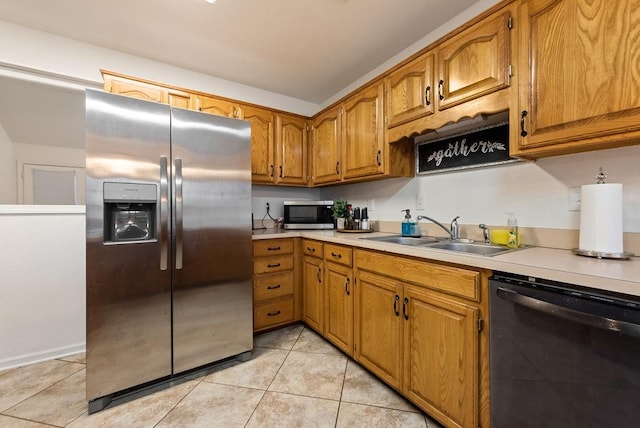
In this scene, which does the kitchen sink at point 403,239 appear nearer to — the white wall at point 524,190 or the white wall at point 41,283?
the white wall at point 524,190

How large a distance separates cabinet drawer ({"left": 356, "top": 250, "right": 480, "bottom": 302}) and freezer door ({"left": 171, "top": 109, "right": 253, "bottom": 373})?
36.7 inches

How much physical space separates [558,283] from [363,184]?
193cm

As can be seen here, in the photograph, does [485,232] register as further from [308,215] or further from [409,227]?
[308,215]

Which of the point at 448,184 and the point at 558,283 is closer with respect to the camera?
the point at 558,283

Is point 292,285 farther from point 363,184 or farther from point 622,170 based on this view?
point 622,170

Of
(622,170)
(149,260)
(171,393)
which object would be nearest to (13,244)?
(149,260)

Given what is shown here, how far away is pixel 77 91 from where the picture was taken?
6.91ft

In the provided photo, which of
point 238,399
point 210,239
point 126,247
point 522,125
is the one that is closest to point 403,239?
point 522,125

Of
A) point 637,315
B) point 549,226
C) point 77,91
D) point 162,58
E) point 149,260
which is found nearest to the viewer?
point 637,315

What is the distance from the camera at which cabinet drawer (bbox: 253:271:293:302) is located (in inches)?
88.7

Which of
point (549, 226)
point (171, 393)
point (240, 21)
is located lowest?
point (171, 393)

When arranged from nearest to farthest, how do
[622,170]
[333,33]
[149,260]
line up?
[622,170], [149,260], [333,33]

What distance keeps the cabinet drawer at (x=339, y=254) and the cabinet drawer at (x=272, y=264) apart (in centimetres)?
46

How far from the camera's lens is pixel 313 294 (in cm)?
230
